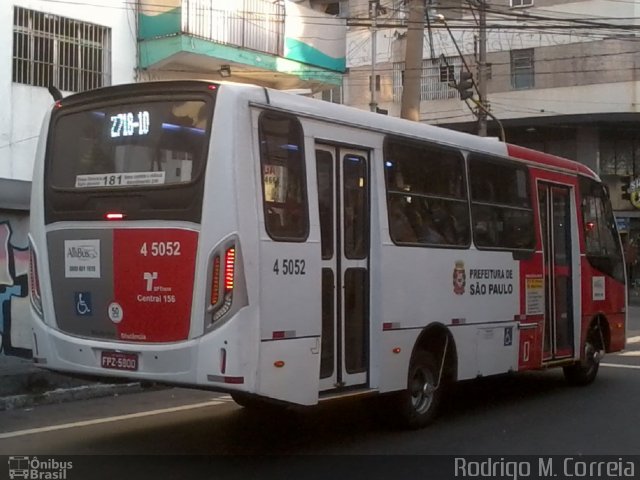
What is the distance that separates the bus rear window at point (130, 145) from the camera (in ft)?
23.9

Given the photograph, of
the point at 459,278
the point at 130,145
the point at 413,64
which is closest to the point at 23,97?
the point at 413,64

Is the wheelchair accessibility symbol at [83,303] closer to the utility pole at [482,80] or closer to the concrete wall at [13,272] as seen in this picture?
the concrete wall at [13,272]

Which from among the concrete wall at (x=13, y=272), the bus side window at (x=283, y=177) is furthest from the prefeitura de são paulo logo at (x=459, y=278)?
the concrete wall at (x=13, y=272)

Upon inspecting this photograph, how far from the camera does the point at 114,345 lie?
740 centimetres

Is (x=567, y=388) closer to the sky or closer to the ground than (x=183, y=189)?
closer to the ground

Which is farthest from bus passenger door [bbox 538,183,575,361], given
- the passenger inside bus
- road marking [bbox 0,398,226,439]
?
road marking [bbox 0,398,226,439]

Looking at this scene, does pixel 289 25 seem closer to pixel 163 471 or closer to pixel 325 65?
pixel 325 65

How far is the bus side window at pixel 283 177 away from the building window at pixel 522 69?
Answer: 1142 inches

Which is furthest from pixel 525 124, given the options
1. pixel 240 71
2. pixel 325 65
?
pixel 240 71

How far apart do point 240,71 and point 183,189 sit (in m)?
12.2

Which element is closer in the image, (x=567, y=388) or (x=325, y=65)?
(x=567, y=388)

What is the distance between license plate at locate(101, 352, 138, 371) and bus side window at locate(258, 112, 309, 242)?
1525 mm

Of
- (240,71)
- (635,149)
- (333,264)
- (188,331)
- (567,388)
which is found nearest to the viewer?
(188,331)

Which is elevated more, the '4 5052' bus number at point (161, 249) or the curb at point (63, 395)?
the '4 5052' bus number at point (161, 249)
